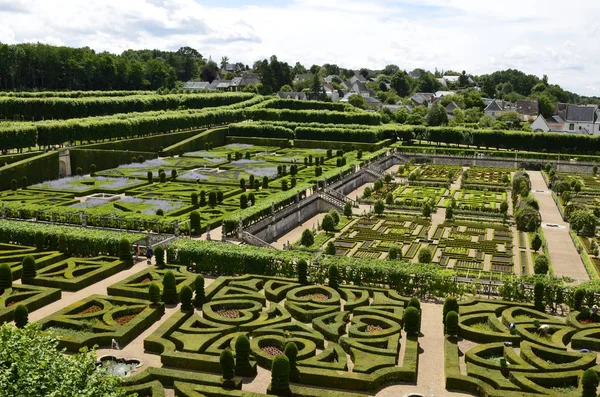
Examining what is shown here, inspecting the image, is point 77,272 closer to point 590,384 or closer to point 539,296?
point 539,296

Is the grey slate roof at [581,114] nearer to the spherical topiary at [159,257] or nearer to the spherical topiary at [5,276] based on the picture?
the spherical topiary at [159,257]

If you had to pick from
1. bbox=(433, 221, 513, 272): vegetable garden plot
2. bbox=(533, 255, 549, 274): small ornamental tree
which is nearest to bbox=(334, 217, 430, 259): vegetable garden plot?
bbox=(433, 221, 513, 272): vegetable garden plot

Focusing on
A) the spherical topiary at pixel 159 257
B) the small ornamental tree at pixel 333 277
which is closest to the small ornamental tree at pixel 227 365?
the small ornamental tree at pixel 333 277

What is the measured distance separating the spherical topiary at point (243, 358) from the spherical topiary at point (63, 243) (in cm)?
1853

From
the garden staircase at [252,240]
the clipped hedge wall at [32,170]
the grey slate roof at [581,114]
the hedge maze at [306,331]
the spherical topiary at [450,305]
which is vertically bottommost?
the hedge maze at [306,331]

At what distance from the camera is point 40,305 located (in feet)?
94.3

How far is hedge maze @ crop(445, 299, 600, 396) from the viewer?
21.7 metres

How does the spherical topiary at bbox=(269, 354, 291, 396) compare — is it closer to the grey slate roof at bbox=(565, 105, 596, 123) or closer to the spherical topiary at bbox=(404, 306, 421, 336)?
the spherical topiary at bbox=(404, 306, 421, 336)

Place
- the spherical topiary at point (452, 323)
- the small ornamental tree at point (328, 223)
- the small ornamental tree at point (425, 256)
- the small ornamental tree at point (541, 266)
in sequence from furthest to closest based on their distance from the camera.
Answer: the small ornamental tree at point (328, 223), the small ornamental tree at point (425, 256), the small ornamental tree at point (541, 266), the spherical topiary at point (452, 323)

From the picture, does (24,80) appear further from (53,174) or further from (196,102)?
(53,174)

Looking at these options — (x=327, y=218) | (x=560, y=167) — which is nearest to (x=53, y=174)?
(x=327, y=218)

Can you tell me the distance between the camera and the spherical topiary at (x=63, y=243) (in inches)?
1425

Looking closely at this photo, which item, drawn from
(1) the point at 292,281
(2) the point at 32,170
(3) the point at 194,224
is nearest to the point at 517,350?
(1) the point at 292,281

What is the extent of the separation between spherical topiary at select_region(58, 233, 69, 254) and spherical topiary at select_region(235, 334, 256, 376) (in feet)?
60.8
